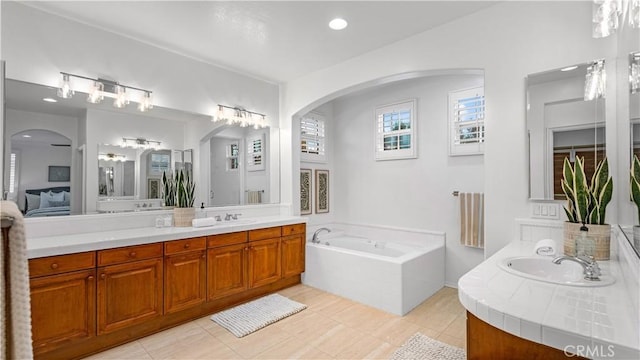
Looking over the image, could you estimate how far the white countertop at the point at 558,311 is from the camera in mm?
969

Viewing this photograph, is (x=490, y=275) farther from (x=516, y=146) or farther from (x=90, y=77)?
(x=90, y=77)

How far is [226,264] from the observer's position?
3.17 m

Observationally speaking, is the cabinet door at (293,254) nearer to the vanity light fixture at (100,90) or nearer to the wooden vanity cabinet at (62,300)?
the wooden vanity cabinet at (62,300)

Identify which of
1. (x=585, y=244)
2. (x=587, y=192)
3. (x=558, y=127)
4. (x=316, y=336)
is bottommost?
(x=316, y=336)

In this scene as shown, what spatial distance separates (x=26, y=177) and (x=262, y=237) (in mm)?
2138

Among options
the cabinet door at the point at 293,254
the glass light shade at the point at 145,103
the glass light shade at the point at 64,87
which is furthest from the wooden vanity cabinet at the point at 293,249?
the glass light shade at the point at 64,87

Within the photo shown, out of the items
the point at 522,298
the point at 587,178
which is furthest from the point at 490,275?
the point at 587,178

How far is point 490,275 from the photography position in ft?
5.10

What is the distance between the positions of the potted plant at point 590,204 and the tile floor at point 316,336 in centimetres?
125

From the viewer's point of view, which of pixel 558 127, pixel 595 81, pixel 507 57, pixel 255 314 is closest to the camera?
pixel 595 81

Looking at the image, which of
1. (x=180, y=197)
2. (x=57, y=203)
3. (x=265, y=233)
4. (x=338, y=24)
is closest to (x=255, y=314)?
(x=265, y=233)

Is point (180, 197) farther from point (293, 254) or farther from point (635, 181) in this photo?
point (635, 181)

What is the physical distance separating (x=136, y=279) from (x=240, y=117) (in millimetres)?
2243

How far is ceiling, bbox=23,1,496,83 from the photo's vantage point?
8.30 feet
